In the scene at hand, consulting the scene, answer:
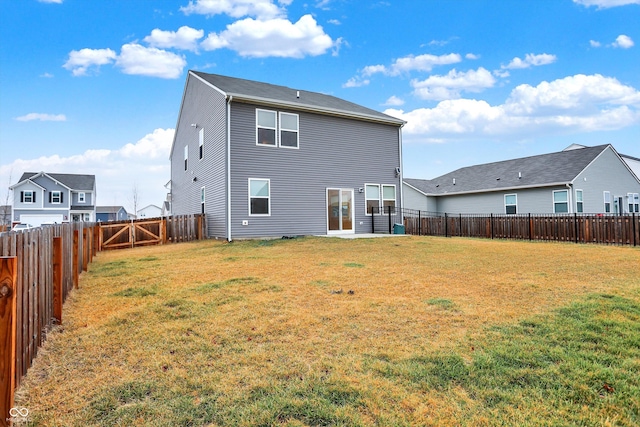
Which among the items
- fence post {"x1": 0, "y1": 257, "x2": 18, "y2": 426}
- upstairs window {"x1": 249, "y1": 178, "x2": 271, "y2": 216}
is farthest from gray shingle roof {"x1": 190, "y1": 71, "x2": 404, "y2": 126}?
fence post {"x1": 0, "y1": 257, "x2": 18, "y2": 426}

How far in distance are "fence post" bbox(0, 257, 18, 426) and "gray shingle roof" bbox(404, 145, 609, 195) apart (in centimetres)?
2349

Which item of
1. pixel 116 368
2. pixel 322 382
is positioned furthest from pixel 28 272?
pixel 322 382

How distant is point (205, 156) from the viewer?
52.4 feet

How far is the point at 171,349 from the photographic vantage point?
10.7 feet

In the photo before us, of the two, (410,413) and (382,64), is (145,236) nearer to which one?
(410,413)

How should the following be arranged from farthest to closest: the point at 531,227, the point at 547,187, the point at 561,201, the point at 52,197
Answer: the point at 52,197 < the point at 547,187 < the point at 561,201 < the point at 531,227

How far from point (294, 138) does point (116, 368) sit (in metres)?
12.8

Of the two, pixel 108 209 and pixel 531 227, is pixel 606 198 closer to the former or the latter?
pixel 531 227

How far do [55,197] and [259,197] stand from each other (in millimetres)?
37512

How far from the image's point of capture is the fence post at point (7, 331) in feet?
6.70

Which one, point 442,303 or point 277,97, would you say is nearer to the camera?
point 442,303

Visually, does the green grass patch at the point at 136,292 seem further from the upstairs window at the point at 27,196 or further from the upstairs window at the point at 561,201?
the upstairs window at the point at 27,196

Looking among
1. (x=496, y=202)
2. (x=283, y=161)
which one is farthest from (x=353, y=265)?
(x=496, y=202)

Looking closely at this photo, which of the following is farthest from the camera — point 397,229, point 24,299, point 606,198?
point 606,198
